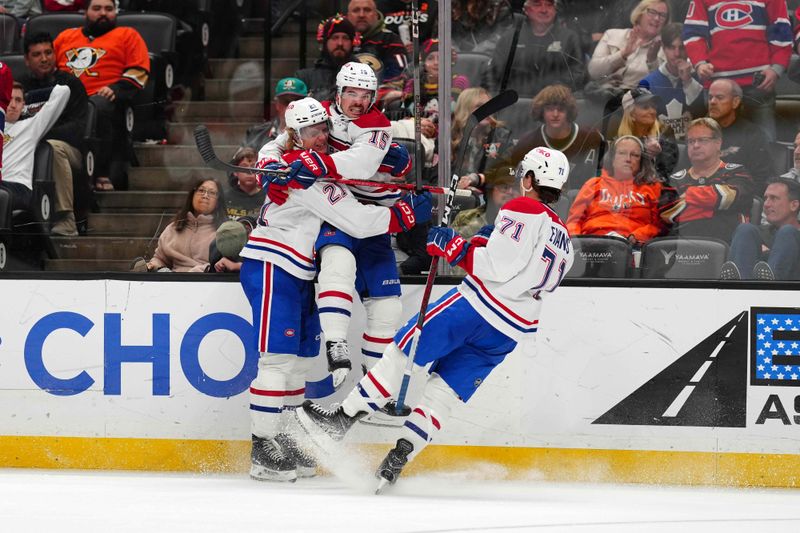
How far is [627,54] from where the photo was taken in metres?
4.88

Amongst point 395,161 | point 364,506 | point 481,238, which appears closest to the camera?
point 364,506

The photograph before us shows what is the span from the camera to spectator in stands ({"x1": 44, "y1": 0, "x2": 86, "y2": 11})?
17.8 ft

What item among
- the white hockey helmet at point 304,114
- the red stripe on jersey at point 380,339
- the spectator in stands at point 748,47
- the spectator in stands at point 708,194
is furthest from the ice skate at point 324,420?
the spectator in stands at point 748,47

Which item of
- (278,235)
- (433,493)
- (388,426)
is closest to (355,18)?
(278,235)

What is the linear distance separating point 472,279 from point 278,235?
2.33 feet

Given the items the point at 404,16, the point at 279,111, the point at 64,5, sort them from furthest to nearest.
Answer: the point at 64,5, the point at 404,16, the point at 279,111

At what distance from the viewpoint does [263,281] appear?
13.5 ft

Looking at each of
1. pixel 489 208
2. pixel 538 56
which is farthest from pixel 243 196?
pixel 538 56

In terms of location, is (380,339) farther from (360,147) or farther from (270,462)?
(360,147)

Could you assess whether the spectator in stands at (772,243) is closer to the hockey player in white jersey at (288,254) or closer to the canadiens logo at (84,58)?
the hockey player in white jersey at (288,254)

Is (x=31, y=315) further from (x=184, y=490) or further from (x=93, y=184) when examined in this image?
(x=184, y=490)

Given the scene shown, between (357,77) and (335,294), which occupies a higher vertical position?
(357,77)

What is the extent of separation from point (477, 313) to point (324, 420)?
637mm

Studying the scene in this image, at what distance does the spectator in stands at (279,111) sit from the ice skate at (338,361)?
106cm
